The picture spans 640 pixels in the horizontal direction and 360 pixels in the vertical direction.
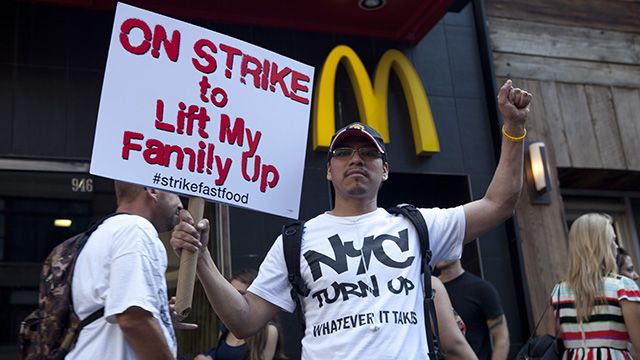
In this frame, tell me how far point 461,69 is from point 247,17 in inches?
90.0

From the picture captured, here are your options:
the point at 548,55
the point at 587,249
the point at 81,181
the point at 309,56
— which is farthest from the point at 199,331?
the point at 548,55

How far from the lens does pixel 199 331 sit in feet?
20.6

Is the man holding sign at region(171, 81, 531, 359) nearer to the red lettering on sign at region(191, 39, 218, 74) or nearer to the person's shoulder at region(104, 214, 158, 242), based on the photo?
the person's shoulder at region(104, 214, 158, 242)

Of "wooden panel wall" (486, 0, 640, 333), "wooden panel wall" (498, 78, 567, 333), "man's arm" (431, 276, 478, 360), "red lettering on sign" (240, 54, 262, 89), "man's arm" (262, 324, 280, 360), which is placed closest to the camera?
"red lettering on sign" (240, 54, 262, 89)

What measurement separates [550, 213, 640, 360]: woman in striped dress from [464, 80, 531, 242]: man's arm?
1.73m

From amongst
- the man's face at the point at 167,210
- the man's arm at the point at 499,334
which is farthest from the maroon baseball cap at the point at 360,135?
the man's arm at the point at 499,334

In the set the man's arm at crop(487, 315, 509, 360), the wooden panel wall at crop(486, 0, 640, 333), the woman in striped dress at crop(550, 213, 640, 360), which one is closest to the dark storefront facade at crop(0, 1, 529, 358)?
the wooden panel wall at crop(486, 0, 640, 333)

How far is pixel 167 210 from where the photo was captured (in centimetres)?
314

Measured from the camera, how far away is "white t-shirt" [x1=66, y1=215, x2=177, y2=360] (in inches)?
103

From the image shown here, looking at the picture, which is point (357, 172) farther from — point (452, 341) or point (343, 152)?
point (452, 341)

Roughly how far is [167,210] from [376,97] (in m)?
4.25

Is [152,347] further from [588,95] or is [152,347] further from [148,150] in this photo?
[588,95]

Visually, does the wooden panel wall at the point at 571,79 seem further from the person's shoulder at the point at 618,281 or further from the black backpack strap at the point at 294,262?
the black backpack strap at the point at 294,262

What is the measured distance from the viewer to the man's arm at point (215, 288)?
2781 mm
